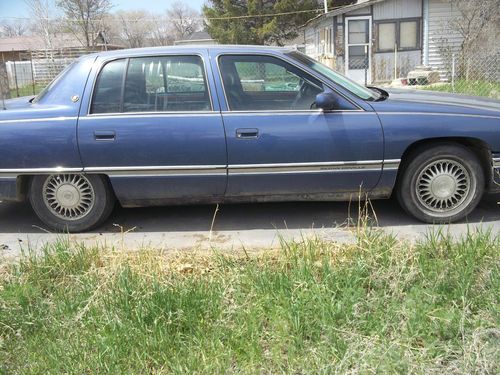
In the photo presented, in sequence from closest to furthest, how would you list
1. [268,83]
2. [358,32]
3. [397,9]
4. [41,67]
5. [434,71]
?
[268,83], [434,71], [397,9], [358,32], [41,67]

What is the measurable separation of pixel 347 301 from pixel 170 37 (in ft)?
231

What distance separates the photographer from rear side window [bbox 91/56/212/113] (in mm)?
4539

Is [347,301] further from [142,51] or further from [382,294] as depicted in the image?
[142,51]

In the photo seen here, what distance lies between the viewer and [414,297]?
3086 millimetres

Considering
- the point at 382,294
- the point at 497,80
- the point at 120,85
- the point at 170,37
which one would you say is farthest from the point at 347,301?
the point at 170,37

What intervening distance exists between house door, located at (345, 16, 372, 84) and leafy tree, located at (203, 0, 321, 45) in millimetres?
14544

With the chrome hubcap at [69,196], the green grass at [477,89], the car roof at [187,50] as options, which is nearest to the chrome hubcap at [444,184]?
the car roof at [187,50]

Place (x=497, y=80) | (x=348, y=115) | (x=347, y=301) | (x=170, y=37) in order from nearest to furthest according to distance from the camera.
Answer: (x=347, y=301) < (x=348, y=115) < (x=497, y=80) < (x=170, y=37)

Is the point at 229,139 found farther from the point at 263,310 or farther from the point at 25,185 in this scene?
the point at 25,185

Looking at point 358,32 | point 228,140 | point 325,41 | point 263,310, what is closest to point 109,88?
point 228,140

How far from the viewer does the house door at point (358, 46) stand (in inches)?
824

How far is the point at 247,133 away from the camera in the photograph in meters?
4.41

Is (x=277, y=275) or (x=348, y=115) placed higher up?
(x=348, y=115)

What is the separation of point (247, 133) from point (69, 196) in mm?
1744
